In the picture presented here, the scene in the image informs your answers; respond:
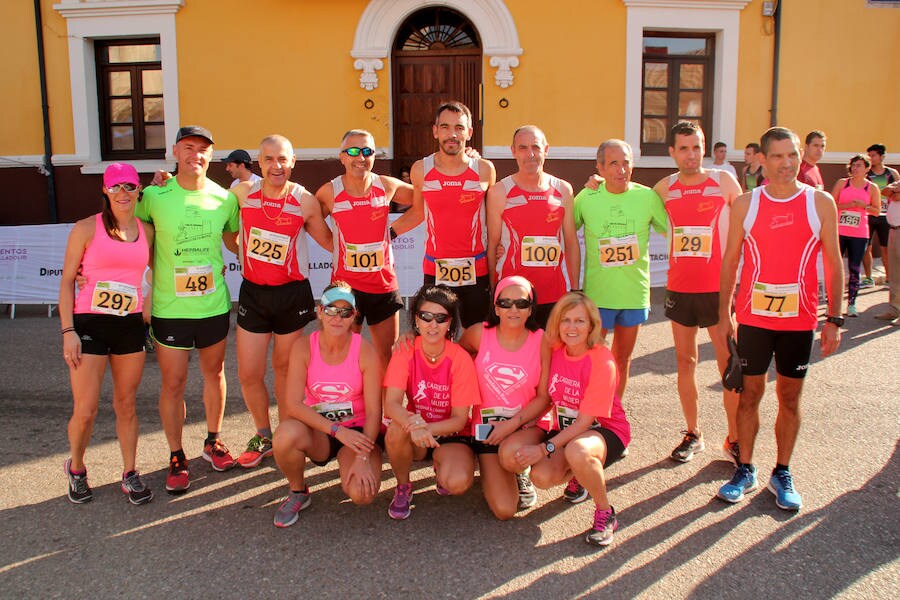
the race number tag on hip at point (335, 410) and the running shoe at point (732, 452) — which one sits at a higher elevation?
the race number tag on hip at point (335, 410)

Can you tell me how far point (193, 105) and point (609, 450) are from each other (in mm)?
9776

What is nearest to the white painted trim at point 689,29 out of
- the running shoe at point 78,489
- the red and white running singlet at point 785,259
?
the red and white running singlet at point 785,259

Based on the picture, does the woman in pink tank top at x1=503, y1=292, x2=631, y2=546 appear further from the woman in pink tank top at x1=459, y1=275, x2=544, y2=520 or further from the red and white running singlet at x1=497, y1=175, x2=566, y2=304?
the red and white running singlet at x1=497, y1=175, x2=566, y2=304

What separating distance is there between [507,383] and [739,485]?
1.36 meters

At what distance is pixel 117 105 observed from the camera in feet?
37.9

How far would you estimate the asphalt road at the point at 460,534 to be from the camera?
114 inches

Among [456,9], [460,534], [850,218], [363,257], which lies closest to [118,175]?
[363,257]

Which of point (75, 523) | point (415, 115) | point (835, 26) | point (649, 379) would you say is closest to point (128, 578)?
point (75, 523)

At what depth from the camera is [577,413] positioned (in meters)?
3.54

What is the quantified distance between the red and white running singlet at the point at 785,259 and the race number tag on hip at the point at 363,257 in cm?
214

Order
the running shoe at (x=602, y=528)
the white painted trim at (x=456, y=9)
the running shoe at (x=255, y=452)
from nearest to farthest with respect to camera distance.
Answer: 1. the running shoe at (x=602, y=528)
2. the running shoe at (x=255, y=452)
3. the white painted trim at (x=456, y=9)

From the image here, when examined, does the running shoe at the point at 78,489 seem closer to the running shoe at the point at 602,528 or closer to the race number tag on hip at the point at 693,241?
the running shoe at the point at 602,528

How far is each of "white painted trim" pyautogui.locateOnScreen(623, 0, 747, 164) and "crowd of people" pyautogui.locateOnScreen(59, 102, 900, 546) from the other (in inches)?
275

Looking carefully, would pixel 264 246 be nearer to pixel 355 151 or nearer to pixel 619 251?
pixel 355 151
